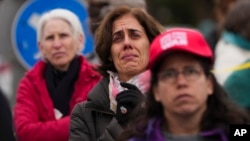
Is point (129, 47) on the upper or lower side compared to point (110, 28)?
lower

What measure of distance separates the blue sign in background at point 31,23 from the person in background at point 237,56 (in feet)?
9.77

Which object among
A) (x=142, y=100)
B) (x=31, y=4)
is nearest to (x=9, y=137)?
(x=142, y=100)

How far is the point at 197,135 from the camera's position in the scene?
740 cm

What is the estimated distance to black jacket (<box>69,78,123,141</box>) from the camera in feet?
28.3

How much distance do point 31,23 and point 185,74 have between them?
5.33 metres

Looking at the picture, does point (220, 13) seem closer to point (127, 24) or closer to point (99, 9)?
point (99, 9)

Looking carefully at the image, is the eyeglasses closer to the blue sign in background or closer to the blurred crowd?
the blurred crowd

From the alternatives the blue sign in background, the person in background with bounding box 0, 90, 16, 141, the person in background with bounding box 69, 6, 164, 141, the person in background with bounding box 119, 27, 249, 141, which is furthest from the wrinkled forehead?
the blue sign in background

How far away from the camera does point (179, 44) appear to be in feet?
24.2

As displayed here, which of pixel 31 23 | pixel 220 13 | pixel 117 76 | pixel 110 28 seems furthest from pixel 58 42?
pixel 220 13

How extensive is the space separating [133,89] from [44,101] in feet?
6.00

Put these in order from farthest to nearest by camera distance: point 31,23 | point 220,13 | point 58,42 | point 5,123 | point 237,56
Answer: point 220,13
point 31,23
point 58,42
point 5,123
point 237,56

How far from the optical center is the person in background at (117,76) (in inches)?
334

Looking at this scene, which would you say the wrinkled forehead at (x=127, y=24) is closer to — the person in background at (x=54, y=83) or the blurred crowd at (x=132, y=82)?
the blurred crowd at (x=132, y=82)
